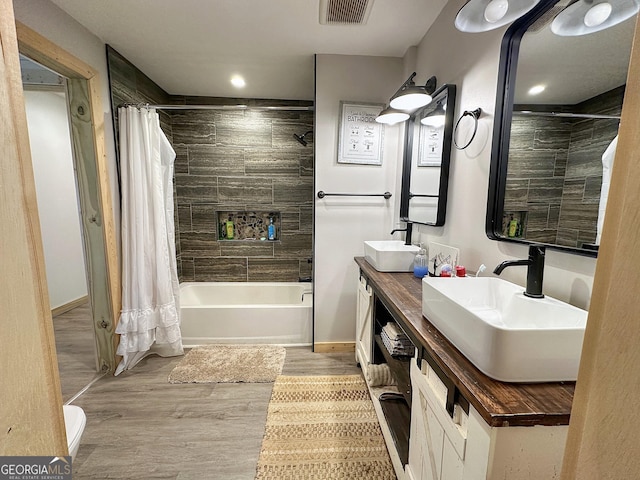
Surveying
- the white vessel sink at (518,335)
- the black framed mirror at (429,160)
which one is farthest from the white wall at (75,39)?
the white vessel sink at (518,335)

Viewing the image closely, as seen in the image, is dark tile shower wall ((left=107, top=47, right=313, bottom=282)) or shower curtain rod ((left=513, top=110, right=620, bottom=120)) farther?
dark tile shower wall ((left=107, top=47, right=313, bottom=282))

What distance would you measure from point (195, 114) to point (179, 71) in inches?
22.6

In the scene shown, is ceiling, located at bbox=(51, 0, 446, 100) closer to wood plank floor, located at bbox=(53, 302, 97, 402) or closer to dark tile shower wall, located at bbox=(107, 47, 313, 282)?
dark tile shower wall, located at bbox=(107, 47, 313, 282)

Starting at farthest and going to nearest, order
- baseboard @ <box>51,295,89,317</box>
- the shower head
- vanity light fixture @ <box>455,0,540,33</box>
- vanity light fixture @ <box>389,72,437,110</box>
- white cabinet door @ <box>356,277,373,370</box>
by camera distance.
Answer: baseboard @ <box>51,295,89,317</box>, the shower head, white cabinet door @ <box>356,277,373,370</box>, vanity light fixture @ <box>389,72,437,110</box>, vanity light fixture @ <box>455,0,540,33</box>

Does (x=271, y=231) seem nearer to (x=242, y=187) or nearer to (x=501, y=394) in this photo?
(x=242, y=187)

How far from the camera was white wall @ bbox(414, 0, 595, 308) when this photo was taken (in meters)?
0.93

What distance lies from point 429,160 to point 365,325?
1216 millimetres

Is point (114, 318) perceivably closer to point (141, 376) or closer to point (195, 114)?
point (141, 376)

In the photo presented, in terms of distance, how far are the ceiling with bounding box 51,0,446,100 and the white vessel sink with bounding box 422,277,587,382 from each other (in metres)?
1.72

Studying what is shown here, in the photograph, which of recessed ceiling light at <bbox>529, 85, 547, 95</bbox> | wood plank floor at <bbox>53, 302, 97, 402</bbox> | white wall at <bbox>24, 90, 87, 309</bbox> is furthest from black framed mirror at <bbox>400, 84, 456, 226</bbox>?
white wall at <bbox>24, 90, 87, 309</bbox>

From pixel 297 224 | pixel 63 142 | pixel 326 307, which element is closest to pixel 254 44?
pixel 297 224

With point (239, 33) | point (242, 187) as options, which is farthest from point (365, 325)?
point (239, 33)

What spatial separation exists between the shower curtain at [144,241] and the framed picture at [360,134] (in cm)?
148

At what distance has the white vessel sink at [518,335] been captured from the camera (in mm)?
619
